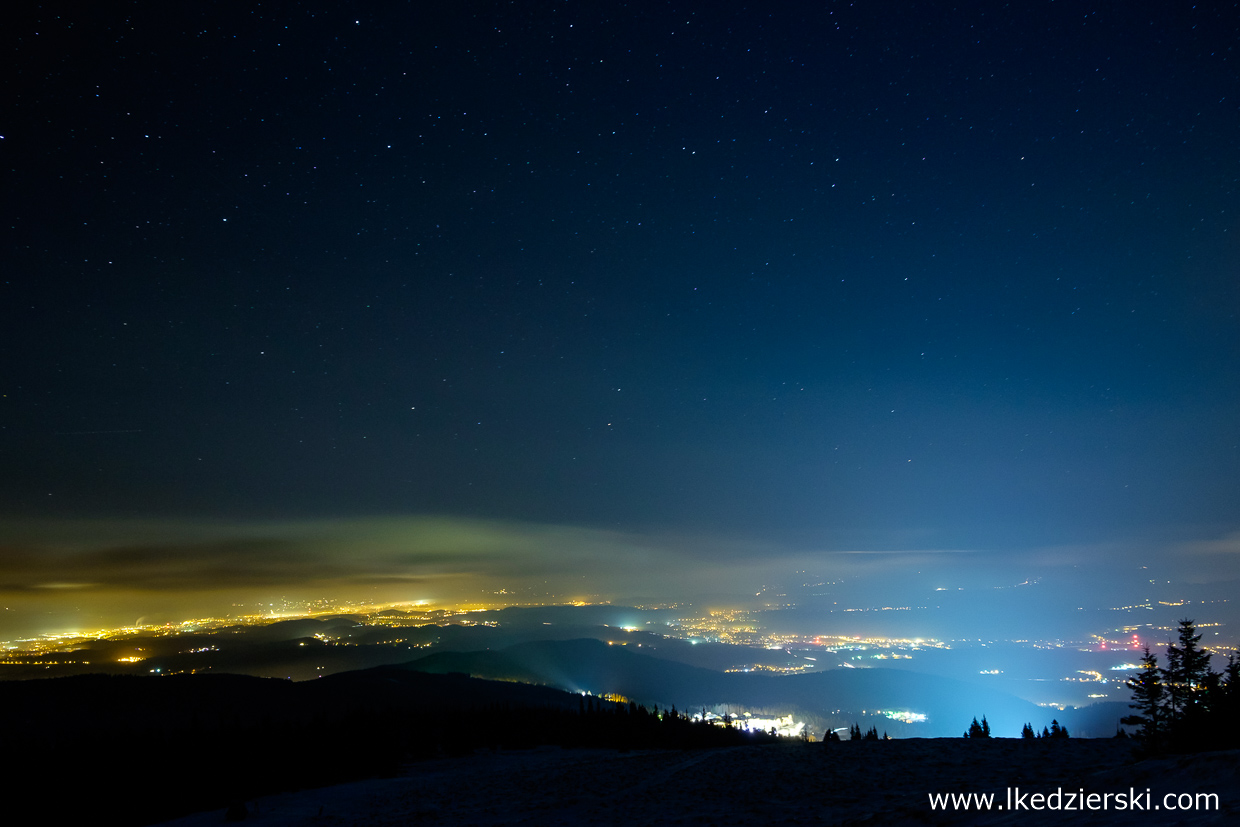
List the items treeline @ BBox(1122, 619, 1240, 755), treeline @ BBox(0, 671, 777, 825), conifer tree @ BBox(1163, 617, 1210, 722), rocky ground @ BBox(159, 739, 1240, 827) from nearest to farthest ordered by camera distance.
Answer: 1. rocky ground @ BBox(159, 739, 1240, 827)
2. treeline @ BBox(1122, 619, 1240, 755)
3. conifer tree @ BBox(1163, 617, 1210, 722)
4. treeline @ BBox(0, 671, 777, 825)

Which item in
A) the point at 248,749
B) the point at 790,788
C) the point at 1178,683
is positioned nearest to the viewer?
the point at 790,788

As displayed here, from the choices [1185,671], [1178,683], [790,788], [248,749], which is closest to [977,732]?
[1178,683]

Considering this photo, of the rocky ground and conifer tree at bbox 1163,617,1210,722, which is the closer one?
the rocky ground

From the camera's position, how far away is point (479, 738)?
5631 cm

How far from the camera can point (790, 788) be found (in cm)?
1803

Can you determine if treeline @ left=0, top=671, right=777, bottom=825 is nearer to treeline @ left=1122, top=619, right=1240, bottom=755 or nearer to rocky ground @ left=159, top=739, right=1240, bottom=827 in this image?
rocky ground @ left=159, top=739, right=1240, bottom=827

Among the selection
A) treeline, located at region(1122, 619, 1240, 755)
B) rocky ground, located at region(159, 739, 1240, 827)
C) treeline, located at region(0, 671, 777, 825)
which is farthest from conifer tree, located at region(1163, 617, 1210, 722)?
treeline, located at region(0, 671, 777, 825)

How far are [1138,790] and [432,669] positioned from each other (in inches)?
8602

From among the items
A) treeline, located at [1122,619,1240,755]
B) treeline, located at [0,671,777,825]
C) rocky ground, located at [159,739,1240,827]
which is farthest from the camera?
treeline, located at [0,671,777,825]

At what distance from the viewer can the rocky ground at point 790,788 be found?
8742mm

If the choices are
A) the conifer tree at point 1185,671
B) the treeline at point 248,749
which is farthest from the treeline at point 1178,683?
the treeline at point 248,749

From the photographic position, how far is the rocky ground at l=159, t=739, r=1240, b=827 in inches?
344

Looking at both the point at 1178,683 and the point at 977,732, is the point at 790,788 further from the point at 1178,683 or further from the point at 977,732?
the point at 977,732

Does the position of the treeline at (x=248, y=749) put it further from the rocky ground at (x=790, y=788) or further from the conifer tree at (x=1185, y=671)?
the conifer tree at (x=1185, y=671)
